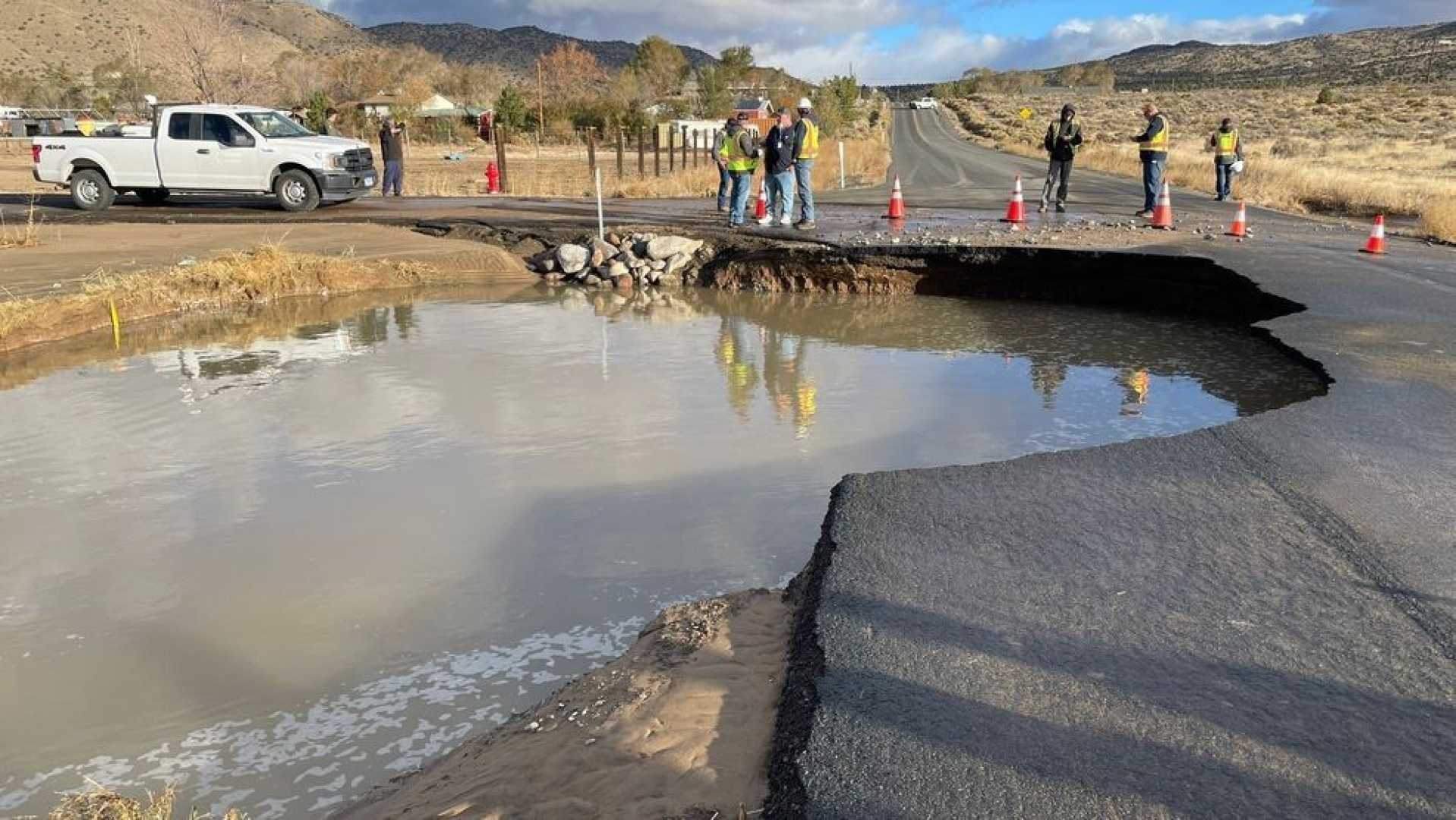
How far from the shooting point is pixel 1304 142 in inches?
1623

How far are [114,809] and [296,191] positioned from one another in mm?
17404

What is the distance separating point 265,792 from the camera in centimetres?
371

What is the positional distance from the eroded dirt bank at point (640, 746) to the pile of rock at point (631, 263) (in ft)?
37.5

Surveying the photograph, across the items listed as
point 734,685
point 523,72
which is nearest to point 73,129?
point 734,685

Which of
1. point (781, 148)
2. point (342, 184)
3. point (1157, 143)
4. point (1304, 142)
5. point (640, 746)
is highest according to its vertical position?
point (1304, 142)

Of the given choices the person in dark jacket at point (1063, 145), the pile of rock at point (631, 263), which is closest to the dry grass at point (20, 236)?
the pile of rock at point (631, 263)

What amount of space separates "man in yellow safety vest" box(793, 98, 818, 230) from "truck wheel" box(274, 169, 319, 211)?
891cm

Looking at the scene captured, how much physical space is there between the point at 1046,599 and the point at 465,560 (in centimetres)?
321

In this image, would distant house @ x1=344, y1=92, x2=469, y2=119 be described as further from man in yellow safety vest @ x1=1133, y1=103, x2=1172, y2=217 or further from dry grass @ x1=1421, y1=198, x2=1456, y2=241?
dry grass @ x1=1421, y1=198, x2=1456, y2=241

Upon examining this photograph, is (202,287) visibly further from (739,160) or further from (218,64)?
(218,64)

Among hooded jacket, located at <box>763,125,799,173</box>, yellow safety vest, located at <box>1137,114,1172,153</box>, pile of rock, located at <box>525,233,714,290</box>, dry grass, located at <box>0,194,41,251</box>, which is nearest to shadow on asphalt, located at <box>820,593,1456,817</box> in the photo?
pile of rock, located at <box>525,233,714,290</box>

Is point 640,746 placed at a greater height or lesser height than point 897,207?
lesser

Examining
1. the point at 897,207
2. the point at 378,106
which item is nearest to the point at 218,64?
the point at 378,106

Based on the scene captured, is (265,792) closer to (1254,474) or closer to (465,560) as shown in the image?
(465,560)
